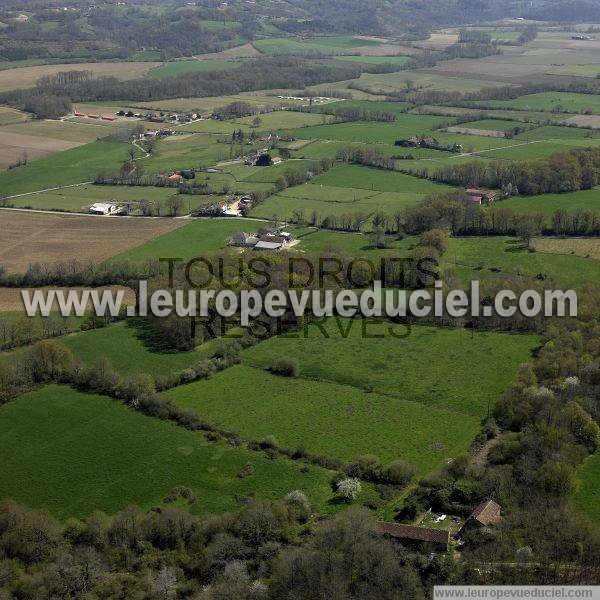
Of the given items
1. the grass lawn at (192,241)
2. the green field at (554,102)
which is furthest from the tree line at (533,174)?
the green field at (554,102)

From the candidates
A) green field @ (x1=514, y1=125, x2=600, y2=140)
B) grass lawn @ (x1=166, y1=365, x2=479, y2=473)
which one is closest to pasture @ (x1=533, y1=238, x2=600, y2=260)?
grass lawn @ (x1=166, y1=365, x2=479, y2=473)

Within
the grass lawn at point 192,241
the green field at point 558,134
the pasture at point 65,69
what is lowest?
the grass lawn at point 192,241

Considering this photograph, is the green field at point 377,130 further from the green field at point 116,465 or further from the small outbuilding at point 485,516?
the small outbuilding at point 485,516

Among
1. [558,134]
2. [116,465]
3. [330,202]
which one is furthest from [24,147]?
[116,465]

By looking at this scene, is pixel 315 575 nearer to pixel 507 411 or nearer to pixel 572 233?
pixel 507 411

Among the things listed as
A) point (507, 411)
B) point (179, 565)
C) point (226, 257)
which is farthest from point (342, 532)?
point (226, 257)

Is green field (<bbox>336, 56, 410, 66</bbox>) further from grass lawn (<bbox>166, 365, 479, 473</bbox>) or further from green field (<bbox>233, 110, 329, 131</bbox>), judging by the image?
grass lawn (<bbox>166, 365, 479, 473</bbox>)
